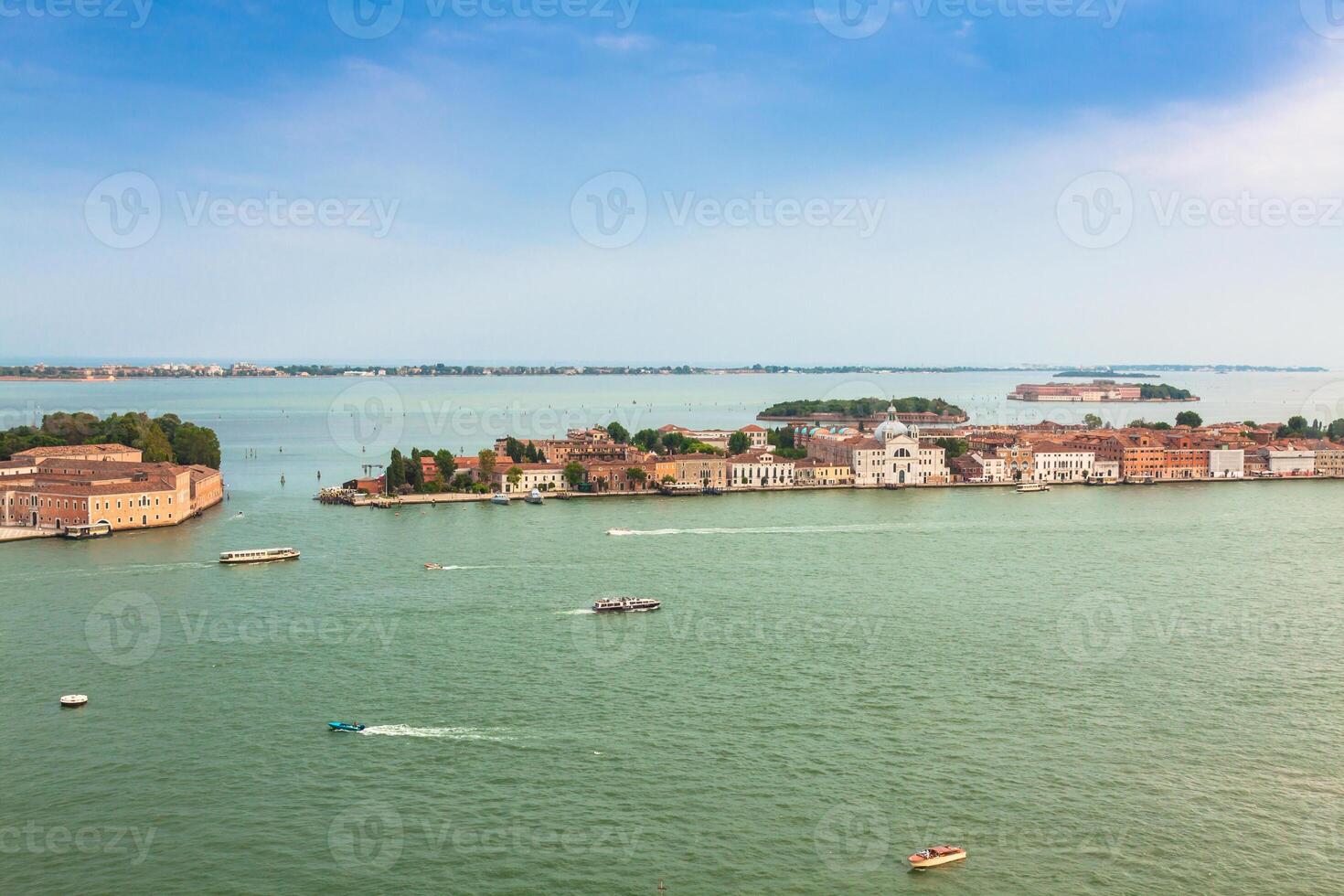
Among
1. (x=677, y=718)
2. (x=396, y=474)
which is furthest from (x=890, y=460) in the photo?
(x=677, y=718)

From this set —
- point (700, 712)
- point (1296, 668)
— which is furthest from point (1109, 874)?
point (1296, 668)

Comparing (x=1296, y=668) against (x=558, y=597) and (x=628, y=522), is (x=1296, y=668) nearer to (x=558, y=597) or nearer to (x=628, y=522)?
(x=558, y=597)

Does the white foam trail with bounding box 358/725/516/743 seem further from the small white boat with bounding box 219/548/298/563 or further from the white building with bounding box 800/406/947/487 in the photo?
the white building with bounding box 800/406/947/487

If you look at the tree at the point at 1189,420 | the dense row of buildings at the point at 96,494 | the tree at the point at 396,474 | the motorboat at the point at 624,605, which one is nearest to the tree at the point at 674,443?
the tree at the point at 396,474

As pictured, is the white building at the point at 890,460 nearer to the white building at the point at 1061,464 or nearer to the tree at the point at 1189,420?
the white building at the point at 1061,464

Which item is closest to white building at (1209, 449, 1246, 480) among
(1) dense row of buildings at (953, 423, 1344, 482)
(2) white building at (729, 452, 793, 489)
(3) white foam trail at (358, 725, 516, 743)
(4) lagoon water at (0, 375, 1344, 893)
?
(1) dense row of buildings at (953, 423, 1344, 482)

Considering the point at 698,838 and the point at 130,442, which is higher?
the point at 130,442
